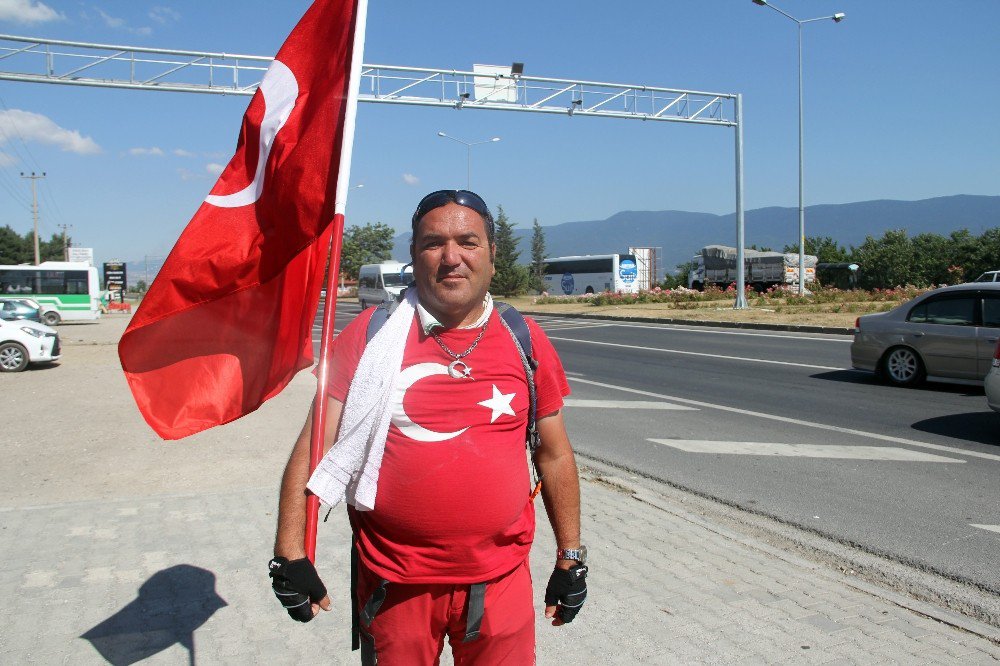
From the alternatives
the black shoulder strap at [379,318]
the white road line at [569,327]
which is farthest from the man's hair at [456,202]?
the white road line at [569,327]

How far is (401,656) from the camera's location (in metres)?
2.35

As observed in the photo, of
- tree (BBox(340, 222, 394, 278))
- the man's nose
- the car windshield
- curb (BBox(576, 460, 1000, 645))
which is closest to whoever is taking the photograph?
the man's nose

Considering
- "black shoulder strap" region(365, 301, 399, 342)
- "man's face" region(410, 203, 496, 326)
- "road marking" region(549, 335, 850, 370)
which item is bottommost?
"road marking" region(549, 335, 850, 370)

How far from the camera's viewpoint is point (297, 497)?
2436 millimetres

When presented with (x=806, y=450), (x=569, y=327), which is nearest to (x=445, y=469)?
(x=806, y=450)

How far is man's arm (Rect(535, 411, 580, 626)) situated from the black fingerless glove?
2cm

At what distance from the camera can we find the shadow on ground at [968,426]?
29.1 ft

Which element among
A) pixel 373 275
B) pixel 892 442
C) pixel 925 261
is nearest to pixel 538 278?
pixel 373 275

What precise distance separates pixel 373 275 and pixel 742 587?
149 feet

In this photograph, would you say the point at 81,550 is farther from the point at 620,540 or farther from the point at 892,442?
the point at 892,442

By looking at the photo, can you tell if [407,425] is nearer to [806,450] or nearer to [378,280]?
[806,450]

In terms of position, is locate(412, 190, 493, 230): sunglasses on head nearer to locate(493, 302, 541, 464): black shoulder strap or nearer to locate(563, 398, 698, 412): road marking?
locate(493, 302, 541, 464): black shoulder strap

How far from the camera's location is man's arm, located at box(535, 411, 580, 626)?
2.67 meters

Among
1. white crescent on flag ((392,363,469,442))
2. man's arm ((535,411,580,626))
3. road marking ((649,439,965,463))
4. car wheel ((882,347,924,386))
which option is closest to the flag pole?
white crescent on flag ((392,363,469,442))
